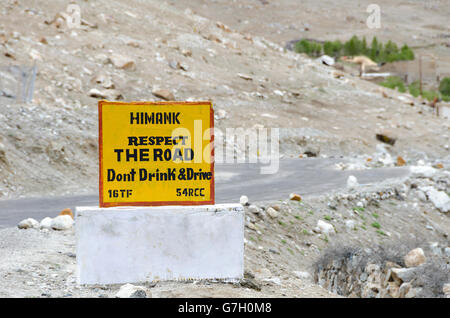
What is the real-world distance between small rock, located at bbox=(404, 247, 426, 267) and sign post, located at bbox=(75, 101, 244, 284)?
4260 millimetres

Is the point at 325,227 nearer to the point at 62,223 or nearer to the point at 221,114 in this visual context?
the point at 62,223

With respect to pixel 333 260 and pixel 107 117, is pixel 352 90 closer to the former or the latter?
pixel 333 260

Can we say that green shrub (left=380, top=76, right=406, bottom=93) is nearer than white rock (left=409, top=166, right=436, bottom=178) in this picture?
No

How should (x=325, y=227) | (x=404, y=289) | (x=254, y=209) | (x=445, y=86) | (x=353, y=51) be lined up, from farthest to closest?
1. (x=353, y=51)
2. (x=445, y=86)
3. (x=325, y=227)
4. (x=254, y=209)
5. (x=404, y=289)

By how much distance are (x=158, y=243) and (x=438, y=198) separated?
1009cm

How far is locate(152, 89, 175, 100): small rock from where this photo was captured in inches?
1016

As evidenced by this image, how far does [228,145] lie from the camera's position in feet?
75.8

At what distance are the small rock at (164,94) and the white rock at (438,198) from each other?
1276 centimetres

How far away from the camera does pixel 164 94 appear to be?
25.9 m

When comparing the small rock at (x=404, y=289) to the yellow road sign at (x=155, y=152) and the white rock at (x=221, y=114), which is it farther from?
the white rock at (x=221, y=114)

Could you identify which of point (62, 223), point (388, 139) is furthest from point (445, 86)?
point (62, 223)

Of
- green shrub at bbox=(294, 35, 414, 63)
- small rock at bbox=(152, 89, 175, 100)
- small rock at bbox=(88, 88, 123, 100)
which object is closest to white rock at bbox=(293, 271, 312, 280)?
small rock at bbox=(88, 88, 123, 100)

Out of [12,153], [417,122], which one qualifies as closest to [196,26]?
[417,122]

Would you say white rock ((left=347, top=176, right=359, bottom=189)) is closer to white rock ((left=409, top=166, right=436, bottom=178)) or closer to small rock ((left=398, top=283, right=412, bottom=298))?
white rock ((left=409, top=166, right=436, bottom=178))
